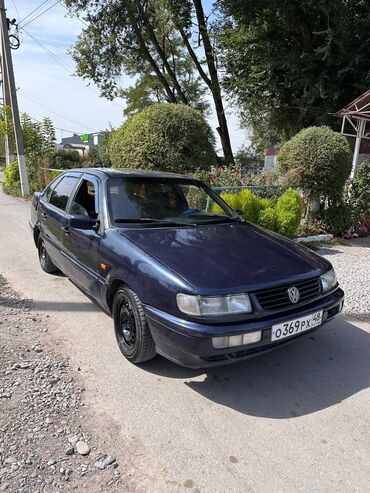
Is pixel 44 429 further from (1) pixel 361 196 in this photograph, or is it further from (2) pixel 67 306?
(1) pixel 361 196

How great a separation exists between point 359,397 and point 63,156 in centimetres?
1552

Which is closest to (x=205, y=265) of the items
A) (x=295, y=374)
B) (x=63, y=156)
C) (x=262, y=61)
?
(x=295, y=374)

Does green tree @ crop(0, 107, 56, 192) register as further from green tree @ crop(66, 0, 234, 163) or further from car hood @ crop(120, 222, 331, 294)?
car hood @ crop(120, 222, 331, 294)

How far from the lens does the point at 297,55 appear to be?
51.5 ft

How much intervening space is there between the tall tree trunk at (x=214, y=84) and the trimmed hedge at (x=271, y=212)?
525 inches

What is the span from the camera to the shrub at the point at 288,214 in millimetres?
7289

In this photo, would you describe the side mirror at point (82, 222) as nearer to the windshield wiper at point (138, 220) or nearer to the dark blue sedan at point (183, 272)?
the dark blue sedan at point (183, 272)

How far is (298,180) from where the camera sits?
26.5 ft

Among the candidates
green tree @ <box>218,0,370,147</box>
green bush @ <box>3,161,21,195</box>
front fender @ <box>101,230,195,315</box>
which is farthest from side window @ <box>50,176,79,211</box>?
green tree @ <box>218,0,370,147</box>

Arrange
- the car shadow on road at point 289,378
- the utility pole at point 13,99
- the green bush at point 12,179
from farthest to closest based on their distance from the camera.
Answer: the green bush at point 12,179 → the utility pole at point 13,99 → the car shadow on road at point 289,378

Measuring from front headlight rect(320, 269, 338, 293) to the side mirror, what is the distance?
211cm

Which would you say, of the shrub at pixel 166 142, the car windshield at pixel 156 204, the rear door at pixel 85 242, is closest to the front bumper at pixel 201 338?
the rear door at pixel 85 242

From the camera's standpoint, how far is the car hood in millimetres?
2861

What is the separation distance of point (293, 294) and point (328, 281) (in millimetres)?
571
